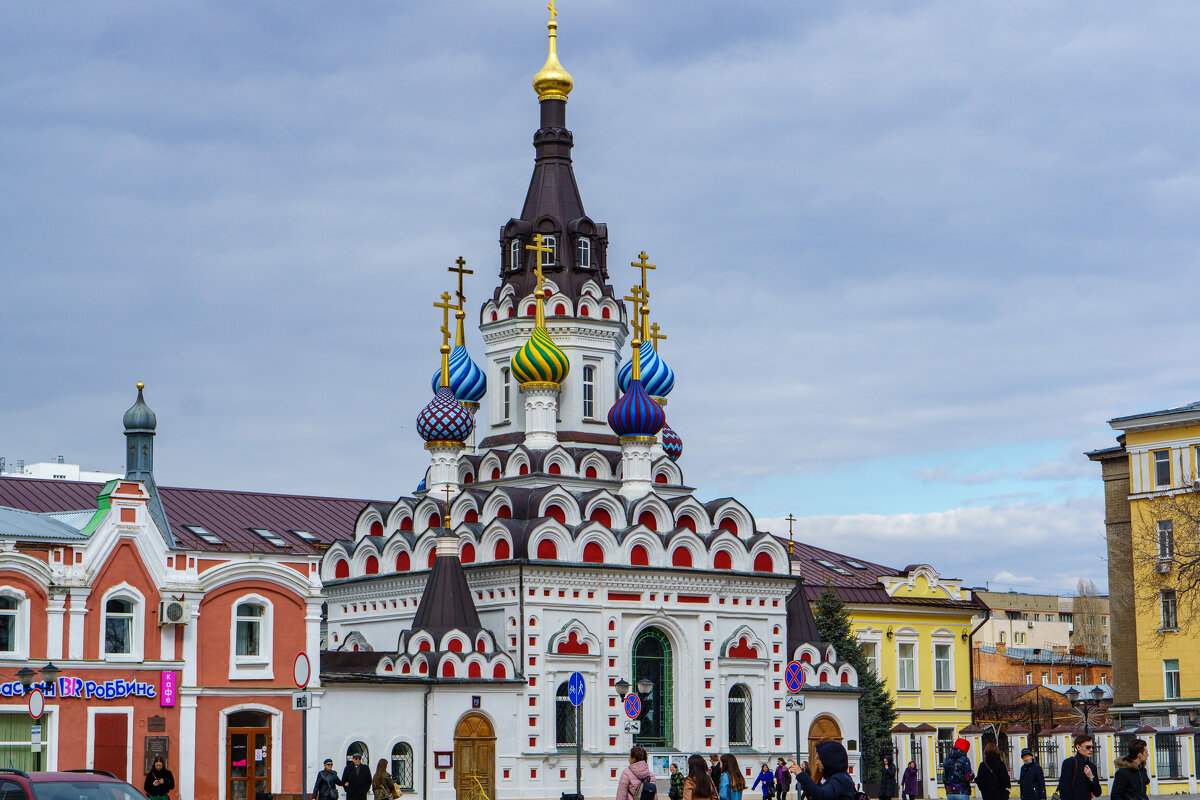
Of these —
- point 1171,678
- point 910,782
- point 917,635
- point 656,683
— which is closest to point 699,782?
point 910,782

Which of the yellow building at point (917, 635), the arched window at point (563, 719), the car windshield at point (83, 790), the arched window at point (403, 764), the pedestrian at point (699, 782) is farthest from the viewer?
the yellow building at point (917, 635)

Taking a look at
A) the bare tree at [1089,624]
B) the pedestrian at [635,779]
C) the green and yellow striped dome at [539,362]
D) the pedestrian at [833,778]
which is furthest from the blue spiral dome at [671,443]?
the bare tree at [1089,624]

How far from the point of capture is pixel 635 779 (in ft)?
64.7

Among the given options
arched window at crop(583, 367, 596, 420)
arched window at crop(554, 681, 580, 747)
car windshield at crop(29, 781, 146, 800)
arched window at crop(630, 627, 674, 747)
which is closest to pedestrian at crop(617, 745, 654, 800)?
car windshield at crop(29, 781, 146, 800)

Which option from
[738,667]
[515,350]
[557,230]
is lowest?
[738,667]

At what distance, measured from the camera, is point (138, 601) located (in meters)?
35.5

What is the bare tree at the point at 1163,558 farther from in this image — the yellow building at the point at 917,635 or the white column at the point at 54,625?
the white column at the point at 54,625

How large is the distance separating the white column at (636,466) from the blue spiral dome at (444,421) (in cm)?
444

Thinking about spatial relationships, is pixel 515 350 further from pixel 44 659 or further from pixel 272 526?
pixel 44 659

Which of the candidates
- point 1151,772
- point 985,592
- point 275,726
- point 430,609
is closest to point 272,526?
point 430,609

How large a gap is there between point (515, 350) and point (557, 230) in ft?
11.9

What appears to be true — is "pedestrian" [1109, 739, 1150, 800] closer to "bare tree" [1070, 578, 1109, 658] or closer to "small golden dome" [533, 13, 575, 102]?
"small golden dome" [533, 13, 575, 102]

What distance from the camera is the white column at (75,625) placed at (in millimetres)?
34719

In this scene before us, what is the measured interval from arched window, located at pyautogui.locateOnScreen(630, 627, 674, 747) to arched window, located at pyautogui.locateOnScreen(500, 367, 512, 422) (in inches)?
319
